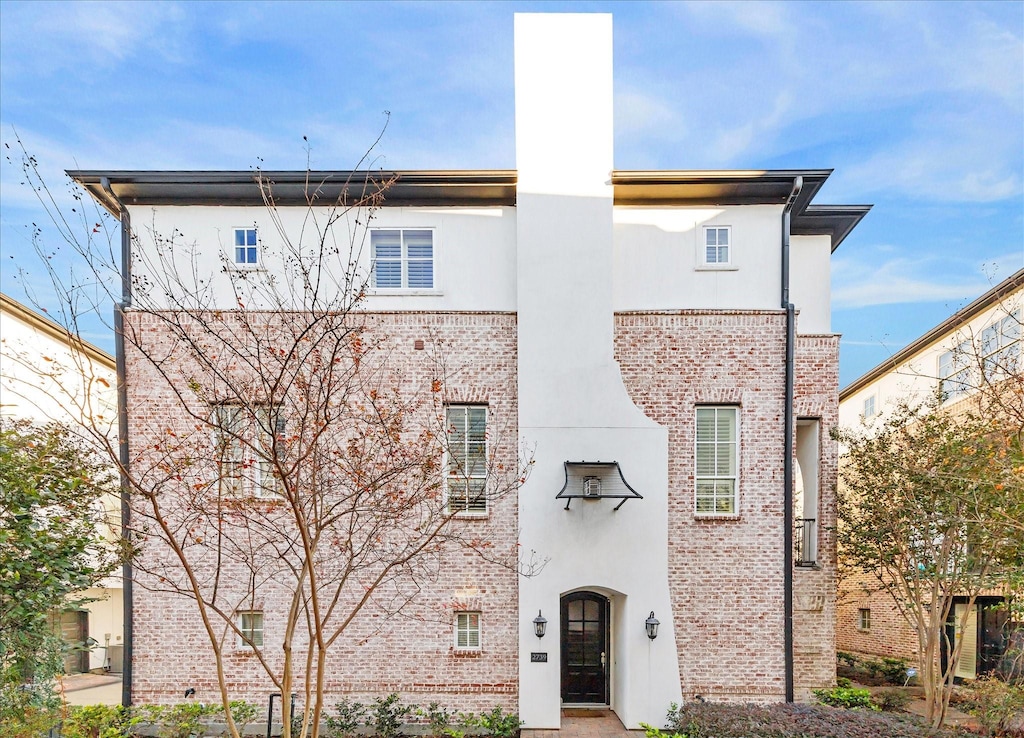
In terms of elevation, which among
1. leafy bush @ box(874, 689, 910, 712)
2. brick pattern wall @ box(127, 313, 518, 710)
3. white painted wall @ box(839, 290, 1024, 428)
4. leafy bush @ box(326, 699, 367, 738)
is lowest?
leafy bush @ box(874, 689, 910, 712)

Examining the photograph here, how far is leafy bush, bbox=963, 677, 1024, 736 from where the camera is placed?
956 cm

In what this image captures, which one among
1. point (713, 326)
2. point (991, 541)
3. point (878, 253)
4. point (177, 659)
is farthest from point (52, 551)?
point (878, 253)

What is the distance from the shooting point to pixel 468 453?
420 inches

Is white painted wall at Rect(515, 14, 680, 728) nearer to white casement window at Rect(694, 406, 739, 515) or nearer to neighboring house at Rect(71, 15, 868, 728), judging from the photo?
neighboring house at Rect(71, 15, 868, 728)

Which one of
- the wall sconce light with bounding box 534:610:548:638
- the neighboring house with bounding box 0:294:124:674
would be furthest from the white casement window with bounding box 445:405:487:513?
the neighboring house with bounding box 0:294:124:674

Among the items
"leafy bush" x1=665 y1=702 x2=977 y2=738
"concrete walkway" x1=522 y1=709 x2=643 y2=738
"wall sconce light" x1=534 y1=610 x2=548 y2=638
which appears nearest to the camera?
"leafy bush" x1=665 y1=702 x2=977 y2=738

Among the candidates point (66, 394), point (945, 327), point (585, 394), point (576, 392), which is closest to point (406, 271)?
point (576, 392)

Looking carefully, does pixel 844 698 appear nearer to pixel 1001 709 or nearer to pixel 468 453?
pixel 1001 709

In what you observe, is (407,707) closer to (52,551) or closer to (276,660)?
(276,660)

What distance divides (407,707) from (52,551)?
6049 millimetres

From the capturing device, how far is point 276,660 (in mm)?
10398

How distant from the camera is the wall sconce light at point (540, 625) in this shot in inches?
387

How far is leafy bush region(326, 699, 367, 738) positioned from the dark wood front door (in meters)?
3.53

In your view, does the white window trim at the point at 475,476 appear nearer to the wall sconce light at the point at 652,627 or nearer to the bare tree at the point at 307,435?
the bare tree at the point at 307,435
